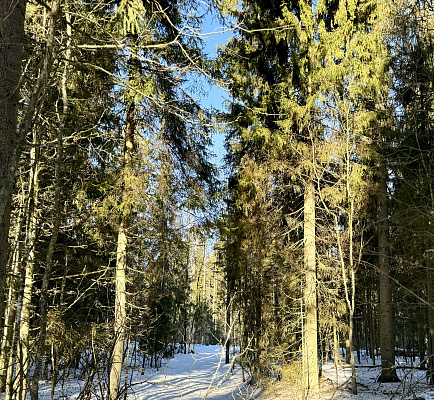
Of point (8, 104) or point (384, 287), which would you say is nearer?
point (8, 104)

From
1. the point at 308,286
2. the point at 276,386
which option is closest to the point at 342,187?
the point at 308,286

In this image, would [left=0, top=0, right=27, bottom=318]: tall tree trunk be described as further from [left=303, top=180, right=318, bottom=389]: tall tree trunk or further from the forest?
[left=303, top=180, right=318, bottom=389]: tall tree trunk

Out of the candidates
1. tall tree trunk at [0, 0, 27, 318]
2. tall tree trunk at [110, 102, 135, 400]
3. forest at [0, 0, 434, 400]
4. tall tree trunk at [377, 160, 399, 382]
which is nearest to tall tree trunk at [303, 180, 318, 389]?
forest at [0, 0, 434, 400]

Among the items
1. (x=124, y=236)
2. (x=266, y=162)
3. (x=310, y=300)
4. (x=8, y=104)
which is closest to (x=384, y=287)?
(x=310, y=300)

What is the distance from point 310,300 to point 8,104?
8556 mm

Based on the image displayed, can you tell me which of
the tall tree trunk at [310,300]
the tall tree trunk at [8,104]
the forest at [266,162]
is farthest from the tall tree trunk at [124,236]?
the tall tree trunk at [8,104]

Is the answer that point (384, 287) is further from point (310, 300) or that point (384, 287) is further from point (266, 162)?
point (266, 162)

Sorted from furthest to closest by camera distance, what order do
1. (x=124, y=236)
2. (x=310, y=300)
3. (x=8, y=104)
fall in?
(x=310, y=300), (x=124, y=236), (x=8, y=104)

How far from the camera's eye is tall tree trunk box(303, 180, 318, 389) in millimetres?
8852

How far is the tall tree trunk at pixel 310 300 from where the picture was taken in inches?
348

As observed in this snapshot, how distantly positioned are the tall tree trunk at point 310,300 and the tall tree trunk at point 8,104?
7850 mm

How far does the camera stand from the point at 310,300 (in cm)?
927

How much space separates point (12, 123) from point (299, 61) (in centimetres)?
812

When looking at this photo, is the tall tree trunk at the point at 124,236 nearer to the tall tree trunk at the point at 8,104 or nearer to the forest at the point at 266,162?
the forest at the point at 266,162
